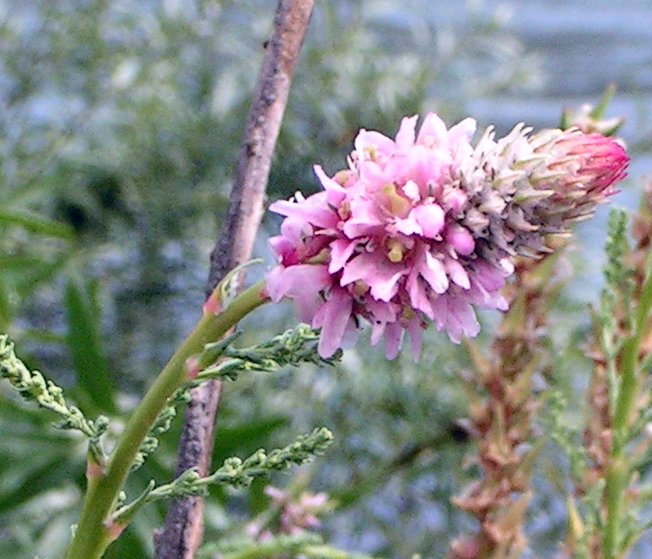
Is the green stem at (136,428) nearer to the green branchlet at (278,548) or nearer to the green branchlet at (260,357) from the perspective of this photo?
the green branchlet at (260,357)

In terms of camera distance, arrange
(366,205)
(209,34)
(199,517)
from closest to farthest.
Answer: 1. (366,205)
2. (199,517)
3. (209,34)

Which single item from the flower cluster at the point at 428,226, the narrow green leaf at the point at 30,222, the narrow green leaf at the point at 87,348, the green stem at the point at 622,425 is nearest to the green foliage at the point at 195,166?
the narrow green leaf at the point at 87,348

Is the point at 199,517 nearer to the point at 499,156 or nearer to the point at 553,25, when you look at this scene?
the point at 499,156

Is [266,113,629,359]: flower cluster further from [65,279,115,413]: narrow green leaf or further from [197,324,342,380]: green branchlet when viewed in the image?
[65,279,115,413]: narrow green leaf

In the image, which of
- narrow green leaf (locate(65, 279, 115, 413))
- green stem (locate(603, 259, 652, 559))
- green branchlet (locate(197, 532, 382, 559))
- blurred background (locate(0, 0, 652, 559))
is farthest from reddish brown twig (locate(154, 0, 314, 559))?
blurred background (locate(0, 0, 652, 559))

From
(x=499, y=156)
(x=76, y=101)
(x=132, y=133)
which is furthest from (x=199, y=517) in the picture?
(x=76, y=101)
